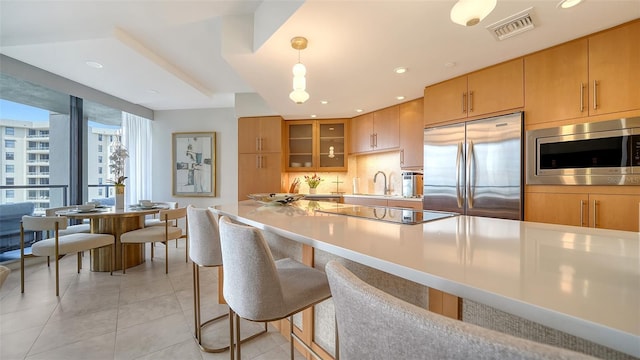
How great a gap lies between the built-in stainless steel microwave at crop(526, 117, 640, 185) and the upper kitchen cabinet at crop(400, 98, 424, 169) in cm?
133

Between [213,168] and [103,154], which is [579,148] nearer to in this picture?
[213,168]

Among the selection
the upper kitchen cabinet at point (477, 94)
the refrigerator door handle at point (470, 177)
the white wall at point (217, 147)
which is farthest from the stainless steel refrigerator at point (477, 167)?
the white wall at point (217, 147)

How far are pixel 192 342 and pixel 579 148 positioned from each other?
3.23m

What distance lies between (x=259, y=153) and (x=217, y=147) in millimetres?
1189

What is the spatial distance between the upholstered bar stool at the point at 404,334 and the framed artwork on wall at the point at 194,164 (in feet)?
17.0

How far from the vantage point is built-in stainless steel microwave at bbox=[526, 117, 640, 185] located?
192cm

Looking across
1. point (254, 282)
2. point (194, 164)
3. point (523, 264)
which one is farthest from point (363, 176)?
point (523, 264)

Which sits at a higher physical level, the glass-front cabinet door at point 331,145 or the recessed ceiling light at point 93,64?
the recessed ceiling light at point 93,64

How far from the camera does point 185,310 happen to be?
7.32 feet

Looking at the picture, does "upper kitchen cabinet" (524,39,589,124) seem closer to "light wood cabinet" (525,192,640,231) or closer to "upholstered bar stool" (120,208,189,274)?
"light wood cabinet" (525,192,640,231)

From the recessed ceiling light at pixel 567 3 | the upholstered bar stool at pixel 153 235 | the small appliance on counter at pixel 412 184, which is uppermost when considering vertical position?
the recessed ceiling light at pixel 567 3

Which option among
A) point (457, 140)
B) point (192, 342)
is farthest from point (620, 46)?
point (192, 342)

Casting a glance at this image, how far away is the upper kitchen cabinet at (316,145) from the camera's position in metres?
4.79

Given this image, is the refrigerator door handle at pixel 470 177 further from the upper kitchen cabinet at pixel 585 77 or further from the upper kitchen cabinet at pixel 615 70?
the upper kitchen cabinet at pixel 615 70
